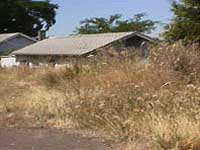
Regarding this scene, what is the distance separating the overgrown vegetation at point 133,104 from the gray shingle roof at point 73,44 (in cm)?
2824

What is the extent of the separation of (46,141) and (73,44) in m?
41.8

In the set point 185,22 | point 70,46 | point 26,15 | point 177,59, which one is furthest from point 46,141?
point 26,15

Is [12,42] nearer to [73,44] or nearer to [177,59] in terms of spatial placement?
[73,44]

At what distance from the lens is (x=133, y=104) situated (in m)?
10.9

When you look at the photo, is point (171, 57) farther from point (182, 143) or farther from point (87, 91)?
point (182, 143)

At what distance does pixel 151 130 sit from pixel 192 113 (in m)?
0.70

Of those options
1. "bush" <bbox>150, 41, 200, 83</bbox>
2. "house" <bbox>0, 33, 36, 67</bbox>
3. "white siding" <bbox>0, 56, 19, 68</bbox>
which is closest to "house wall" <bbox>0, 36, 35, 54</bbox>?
"house" <bbox>0, 33, 36, 67</bbox>

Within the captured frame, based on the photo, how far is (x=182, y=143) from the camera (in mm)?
8047

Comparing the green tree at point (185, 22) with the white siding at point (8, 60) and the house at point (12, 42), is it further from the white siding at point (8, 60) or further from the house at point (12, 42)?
the house at point (12, 42)

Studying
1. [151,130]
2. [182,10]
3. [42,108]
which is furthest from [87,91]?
[182,10]

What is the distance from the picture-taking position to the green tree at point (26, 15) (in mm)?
86562

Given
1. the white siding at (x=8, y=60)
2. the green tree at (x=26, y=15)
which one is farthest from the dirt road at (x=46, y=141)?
the green tree at (x=26, y=15)

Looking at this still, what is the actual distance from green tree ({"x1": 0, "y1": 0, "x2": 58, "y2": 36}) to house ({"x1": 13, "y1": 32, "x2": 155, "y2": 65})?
29.2m

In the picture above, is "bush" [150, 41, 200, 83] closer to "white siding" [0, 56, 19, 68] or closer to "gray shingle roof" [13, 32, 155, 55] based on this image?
"gray shingle roof" [13, 32, 155, 55]
